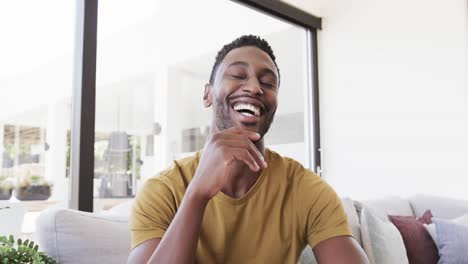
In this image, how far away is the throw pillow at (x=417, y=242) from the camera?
6.68 feet

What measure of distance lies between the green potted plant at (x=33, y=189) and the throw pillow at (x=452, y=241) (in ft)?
6.11

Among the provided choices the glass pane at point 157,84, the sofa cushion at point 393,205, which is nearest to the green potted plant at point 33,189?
the glass pane at point 157,84

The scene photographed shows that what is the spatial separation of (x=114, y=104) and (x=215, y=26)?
0.94 metres

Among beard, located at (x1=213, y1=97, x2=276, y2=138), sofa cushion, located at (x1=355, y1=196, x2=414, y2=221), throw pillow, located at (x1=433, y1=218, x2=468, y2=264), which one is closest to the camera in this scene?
beard, located at (x1=213, y1=97, x2=276, y2=138)

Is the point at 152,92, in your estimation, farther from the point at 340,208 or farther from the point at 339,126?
the point at 340,208

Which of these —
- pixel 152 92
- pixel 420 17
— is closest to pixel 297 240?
pixel 152 92

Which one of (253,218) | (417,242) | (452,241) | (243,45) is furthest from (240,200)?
(452,241)

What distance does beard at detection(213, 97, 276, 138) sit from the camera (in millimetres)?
1331

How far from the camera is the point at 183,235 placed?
3.53 ft

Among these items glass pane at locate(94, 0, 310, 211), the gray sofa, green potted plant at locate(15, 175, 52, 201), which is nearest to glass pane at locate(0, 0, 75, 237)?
green potted plant at locate(15, 175, 52, 201)

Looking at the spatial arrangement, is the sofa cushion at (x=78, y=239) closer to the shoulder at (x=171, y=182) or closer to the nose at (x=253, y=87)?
the shoulder at (x=171, y=182)

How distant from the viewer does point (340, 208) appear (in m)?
1.30

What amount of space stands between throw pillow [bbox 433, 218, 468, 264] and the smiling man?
3.37ft

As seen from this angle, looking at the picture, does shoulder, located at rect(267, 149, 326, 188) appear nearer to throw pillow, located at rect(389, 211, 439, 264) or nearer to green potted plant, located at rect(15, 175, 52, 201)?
throw pillow, located at rect(389, 211, 439, 264)
